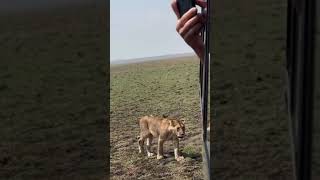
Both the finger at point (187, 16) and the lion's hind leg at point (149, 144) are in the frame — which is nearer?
the finger at point (187, 16)

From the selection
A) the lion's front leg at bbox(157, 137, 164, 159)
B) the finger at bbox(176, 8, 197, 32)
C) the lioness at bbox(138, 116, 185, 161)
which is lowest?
the lion's front leg at bbox(157, 137, 164, 159)

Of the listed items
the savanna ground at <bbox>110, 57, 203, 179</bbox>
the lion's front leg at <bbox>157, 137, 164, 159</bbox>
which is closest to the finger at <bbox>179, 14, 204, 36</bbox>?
the savanna ground at <bbox>110, 57, 203, 179</bbox>

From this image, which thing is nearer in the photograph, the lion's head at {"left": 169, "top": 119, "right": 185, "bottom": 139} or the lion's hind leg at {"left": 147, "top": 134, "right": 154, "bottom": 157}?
the lion's head at {"left": 169, "top": 119, "right": 185, "bottom": 139}

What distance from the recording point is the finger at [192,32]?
25.6 inches

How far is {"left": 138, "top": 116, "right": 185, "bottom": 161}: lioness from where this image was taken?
2232 millimetres

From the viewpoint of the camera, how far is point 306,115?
0.46m

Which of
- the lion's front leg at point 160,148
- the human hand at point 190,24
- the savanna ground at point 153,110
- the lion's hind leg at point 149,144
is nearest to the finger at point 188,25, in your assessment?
the human hand at point 190,24

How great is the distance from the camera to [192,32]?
65 cm

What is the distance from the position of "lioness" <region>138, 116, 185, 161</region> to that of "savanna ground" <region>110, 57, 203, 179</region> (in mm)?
38
